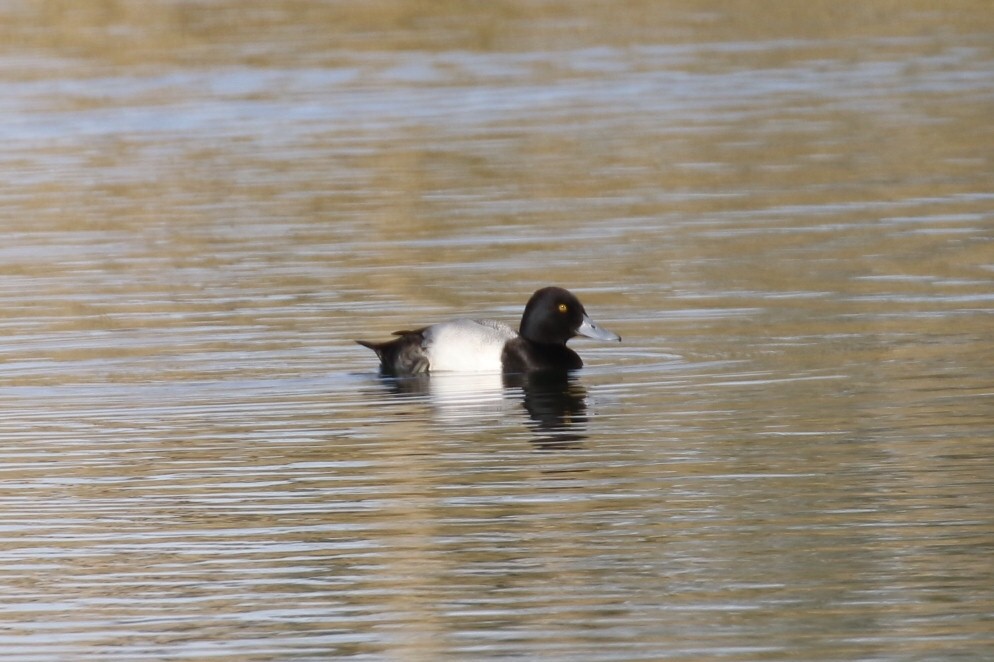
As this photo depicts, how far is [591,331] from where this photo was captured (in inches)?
512

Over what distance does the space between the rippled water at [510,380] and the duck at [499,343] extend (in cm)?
17

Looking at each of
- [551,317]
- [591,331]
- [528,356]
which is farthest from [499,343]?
[591,331]

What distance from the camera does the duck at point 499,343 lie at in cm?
1281

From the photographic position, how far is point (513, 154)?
23.1m

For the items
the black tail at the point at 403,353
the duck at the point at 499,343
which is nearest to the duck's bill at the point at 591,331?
the duck at the point at 499,343

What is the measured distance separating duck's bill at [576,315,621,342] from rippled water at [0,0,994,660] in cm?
22

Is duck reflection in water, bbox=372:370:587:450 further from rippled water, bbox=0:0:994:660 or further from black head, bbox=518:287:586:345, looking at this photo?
black head, bbox=518:287:586:345

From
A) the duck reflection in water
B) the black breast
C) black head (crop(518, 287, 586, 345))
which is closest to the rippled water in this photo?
the duck reflection in water

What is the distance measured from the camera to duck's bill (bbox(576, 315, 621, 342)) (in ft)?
42.5

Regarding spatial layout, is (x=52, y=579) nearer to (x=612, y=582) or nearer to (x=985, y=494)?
(x=612, y=582)

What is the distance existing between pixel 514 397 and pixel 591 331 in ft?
2.99

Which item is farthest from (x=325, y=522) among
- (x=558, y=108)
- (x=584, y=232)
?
(x=558, y=108)

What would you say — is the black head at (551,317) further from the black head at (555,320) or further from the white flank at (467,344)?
the white flank at (467,344)

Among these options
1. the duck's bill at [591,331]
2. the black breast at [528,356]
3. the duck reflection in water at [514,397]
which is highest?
the duck's bill at [591,331]
